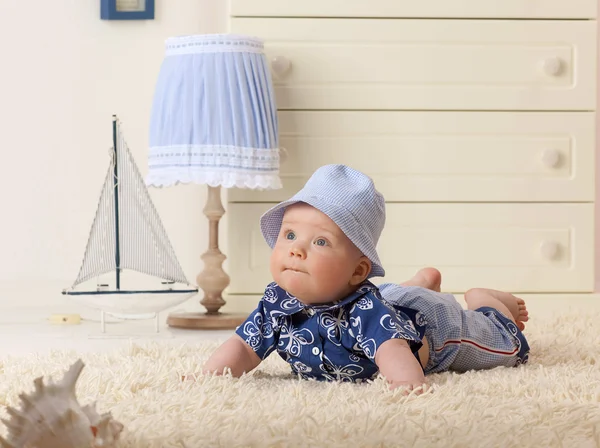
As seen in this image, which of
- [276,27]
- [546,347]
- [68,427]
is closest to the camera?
[68,427]

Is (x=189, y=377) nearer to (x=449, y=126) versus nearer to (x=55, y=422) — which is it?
(x=55, y=422)

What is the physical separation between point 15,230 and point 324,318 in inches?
70.4

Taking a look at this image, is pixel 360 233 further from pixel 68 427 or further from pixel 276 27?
pixel 276 27

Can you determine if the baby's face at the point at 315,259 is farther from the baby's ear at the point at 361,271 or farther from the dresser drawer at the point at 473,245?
the dresser drawer at the point at 473,245

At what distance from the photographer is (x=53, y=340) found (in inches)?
86.0

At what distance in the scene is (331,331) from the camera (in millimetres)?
1339

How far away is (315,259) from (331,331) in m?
0.12

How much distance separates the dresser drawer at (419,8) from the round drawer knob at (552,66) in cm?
13

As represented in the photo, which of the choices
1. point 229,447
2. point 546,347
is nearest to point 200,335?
point 546,347

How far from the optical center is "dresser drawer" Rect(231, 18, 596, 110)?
2.54 meters

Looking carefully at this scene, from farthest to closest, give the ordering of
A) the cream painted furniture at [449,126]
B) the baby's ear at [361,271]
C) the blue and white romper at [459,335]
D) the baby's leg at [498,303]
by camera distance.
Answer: the cream painted furniture at [449,126] → the baby's leg at [498,303] → the blue and white romper at [459,335] → the baby's ear at [361,271]

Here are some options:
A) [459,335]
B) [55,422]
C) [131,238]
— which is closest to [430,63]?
[131,238]

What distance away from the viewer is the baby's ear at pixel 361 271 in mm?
1352

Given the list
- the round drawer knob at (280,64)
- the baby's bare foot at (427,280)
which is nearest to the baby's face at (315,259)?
the baby's bare foot at (427,280)
